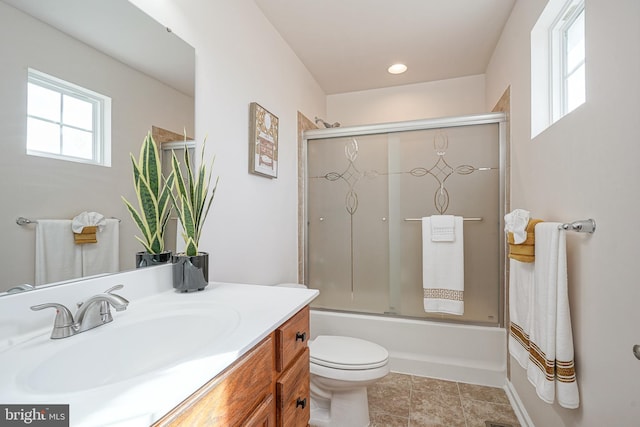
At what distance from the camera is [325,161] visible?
259 cm

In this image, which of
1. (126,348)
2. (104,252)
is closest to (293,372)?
(126,348)

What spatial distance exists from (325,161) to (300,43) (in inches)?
36.1

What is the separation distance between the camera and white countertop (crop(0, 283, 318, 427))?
442mm

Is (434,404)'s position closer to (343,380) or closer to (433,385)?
(433,385)

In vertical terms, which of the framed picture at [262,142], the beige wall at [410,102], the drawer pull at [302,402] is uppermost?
the beige wall at [410,102]

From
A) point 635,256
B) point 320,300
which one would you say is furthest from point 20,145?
point 320,300

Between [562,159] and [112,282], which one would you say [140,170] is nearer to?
[112,282]

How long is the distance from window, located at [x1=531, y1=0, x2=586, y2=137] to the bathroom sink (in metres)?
1.75

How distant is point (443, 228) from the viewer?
7.11 ft

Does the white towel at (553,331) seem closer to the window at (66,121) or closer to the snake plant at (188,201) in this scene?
the snake plant at (188,201)

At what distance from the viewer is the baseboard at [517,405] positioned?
160 cm

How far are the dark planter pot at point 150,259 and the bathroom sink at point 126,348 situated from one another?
191 millimetres

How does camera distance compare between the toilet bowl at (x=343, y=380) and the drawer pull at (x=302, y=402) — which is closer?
the drawer pull at (x=302, y=402)

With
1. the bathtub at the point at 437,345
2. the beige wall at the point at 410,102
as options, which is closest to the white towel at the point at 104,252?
the bathtub at the point at 437,345
